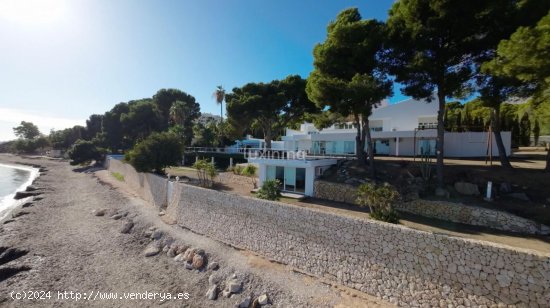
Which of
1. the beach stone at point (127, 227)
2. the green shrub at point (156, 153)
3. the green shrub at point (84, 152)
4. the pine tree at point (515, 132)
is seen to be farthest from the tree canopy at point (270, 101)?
the green shrub at point (84, 152)

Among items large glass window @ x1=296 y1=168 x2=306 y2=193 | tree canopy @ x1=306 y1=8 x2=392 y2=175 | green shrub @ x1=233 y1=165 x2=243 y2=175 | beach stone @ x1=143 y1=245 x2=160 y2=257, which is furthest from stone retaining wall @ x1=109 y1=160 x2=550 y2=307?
green shrub @ x1=233 y1=165 x2=243 y2=175

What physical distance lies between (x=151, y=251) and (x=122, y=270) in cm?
185

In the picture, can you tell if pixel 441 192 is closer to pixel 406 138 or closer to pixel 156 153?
pixel 406 138

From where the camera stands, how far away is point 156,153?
26.1 m

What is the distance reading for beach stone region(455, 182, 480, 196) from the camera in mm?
14346

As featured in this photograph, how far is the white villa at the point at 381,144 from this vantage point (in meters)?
19.9

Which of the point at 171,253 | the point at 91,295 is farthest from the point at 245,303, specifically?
the point at 91,295

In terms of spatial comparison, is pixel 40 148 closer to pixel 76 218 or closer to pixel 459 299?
pixel 76 218

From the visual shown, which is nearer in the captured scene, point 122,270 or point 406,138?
point 122,270

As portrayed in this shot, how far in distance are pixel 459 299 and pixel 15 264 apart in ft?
70.5

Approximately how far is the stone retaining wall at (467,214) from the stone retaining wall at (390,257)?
5.08 metres

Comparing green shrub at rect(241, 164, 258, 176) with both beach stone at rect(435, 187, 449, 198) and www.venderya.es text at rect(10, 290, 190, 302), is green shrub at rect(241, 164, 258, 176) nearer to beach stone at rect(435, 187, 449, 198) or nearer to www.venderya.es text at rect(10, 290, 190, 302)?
www.venderya.es text at rect(10, 290, 190, 302)

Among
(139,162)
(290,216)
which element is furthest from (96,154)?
(290,216)

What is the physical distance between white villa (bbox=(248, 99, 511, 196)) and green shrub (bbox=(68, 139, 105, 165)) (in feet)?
166
